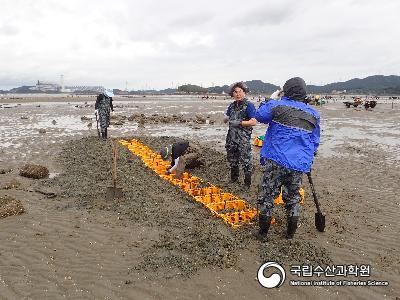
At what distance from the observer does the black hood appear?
480 centimetres

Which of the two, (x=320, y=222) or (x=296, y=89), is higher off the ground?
(x=296, y=89)

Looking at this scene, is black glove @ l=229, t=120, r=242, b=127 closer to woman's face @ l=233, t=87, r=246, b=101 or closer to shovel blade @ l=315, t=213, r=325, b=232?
woman's face @ l=233, t=87, r=246, b=101

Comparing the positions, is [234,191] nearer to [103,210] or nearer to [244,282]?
[103,210]

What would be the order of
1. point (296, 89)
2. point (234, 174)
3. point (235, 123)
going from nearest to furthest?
1. point (296, 89)
2. point (235, 123)
3. point (234, 174)

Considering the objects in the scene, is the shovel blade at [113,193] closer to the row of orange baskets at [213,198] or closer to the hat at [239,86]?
the row of orange baskets at [213,198]

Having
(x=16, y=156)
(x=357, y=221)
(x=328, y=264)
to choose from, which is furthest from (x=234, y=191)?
(x=16, y=156)

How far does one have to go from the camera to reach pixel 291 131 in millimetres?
4668

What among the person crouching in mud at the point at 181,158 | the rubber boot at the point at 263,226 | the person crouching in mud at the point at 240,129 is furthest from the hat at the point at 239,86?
the rubber boot at the point at 263,226

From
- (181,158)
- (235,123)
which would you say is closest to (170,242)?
(235,123)

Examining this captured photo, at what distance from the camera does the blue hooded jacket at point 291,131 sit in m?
4.68

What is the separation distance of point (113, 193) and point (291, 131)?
3.68m

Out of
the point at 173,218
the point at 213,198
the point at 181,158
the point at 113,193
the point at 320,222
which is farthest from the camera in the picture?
the point at 181,158

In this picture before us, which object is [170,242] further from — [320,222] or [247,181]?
[247,181]

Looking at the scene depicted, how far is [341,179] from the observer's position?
9.32m
